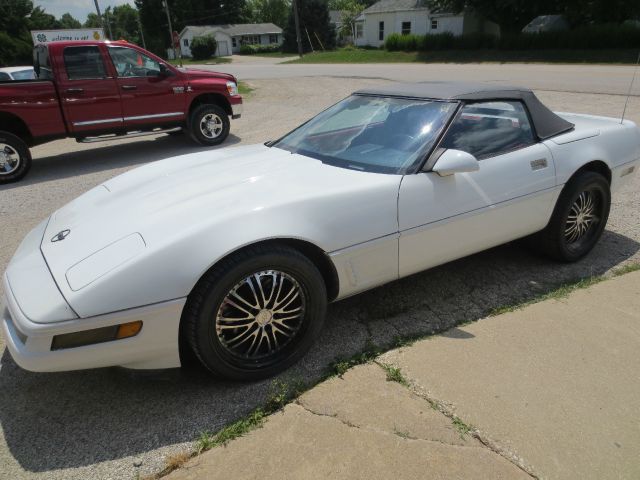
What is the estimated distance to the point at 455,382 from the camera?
243 centimetres

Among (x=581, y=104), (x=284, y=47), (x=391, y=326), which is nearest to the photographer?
(x=391, y=326)

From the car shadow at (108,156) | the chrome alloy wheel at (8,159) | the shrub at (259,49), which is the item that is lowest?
the shrub at (259,49)

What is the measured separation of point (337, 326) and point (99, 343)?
4.57 feet

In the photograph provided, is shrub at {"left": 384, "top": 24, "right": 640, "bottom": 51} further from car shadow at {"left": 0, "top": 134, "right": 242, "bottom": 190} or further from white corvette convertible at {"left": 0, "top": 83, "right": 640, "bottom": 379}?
white corvette convertible at {"left": 0, "top": 83, "right": 640, "bottom": 379}

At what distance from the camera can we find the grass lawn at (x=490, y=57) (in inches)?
937

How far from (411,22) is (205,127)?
134 feet

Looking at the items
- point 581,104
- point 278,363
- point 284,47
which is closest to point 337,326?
point 278,363

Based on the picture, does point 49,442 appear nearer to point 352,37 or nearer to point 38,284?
point 38,284

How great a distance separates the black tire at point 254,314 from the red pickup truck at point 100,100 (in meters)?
6.11

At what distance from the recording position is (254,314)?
237cm

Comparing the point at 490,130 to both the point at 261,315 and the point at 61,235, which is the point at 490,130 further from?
the point at 61,235

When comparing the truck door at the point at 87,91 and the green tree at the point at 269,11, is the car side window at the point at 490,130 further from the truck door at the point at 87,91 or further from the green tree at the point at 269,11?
the green tree at the point at 269,11

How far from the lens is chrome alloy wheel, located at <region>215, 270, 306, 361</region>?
2.31 metres

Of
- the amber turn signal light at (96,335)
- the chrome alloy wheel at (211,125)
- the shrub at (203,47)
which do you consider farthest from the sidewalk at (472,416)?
the shrub at (203,47)
